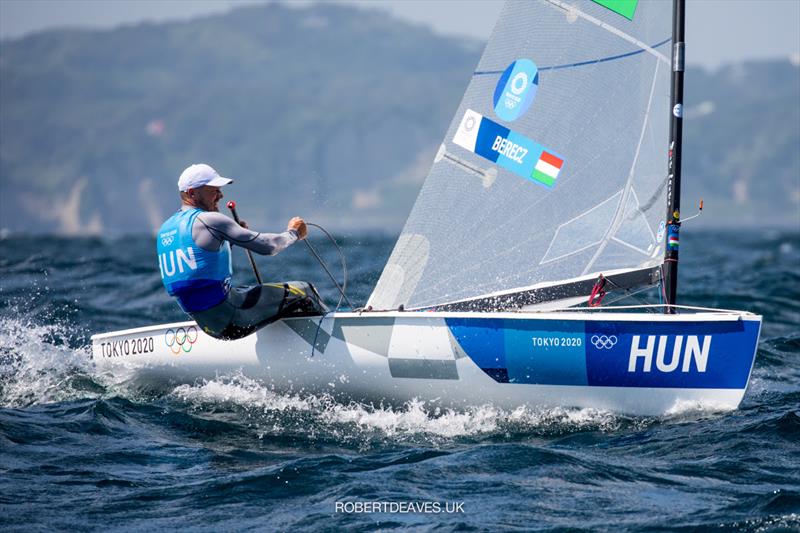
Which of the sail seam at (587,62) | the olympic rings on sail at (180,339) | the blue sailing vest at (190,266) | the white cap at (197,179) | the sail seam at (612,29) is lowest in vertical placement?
the olympic rings on sail at (180,339)

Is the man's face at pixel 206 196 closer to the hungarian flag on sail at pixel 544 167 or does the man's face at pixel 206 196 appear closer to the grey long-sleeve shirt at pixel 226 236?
the grey long-sleeve shirt at pixel 226 236

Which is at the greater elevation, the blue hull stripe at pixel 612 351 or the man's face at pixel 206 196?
the man's face at pixel 206 196

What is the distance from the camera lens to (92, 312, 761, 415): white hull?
18.4 feet

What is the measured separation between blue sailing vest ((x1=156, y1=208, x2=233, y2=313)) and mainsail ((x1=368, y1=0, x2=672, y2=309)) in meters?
1.00

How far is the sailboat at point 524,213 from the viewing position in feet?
20.0

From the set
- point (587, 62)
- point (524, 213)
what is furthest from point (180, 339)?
point (587, 62)

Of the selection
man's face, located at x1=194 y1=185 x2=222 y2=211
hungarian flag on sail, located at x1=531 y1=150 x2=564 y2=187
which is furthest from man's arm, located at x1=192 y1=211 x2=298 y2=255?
hungarian flag on sail, located at x1=531 y1=150 x2=564 y2=187

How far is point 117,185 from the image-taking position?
7466 inches

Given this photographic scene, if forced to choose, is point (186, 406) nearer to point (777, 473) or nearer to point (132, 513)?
point (132, 513)

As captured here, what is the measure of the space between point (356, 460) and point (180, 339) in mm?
1762

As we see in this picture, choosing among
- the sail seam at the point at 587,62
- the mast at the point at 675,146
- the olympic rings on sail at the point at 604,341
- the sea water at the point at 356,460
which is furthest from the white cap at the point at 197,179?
the mast at the point at 675,146

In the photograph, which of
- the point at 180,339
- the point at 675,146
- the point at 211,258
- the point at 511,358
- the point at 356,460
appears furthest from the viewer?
the point at 180,339

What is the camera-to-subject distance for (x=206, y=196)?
19.5ft

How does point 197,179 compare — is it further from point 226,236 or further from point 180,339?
point 180,339
